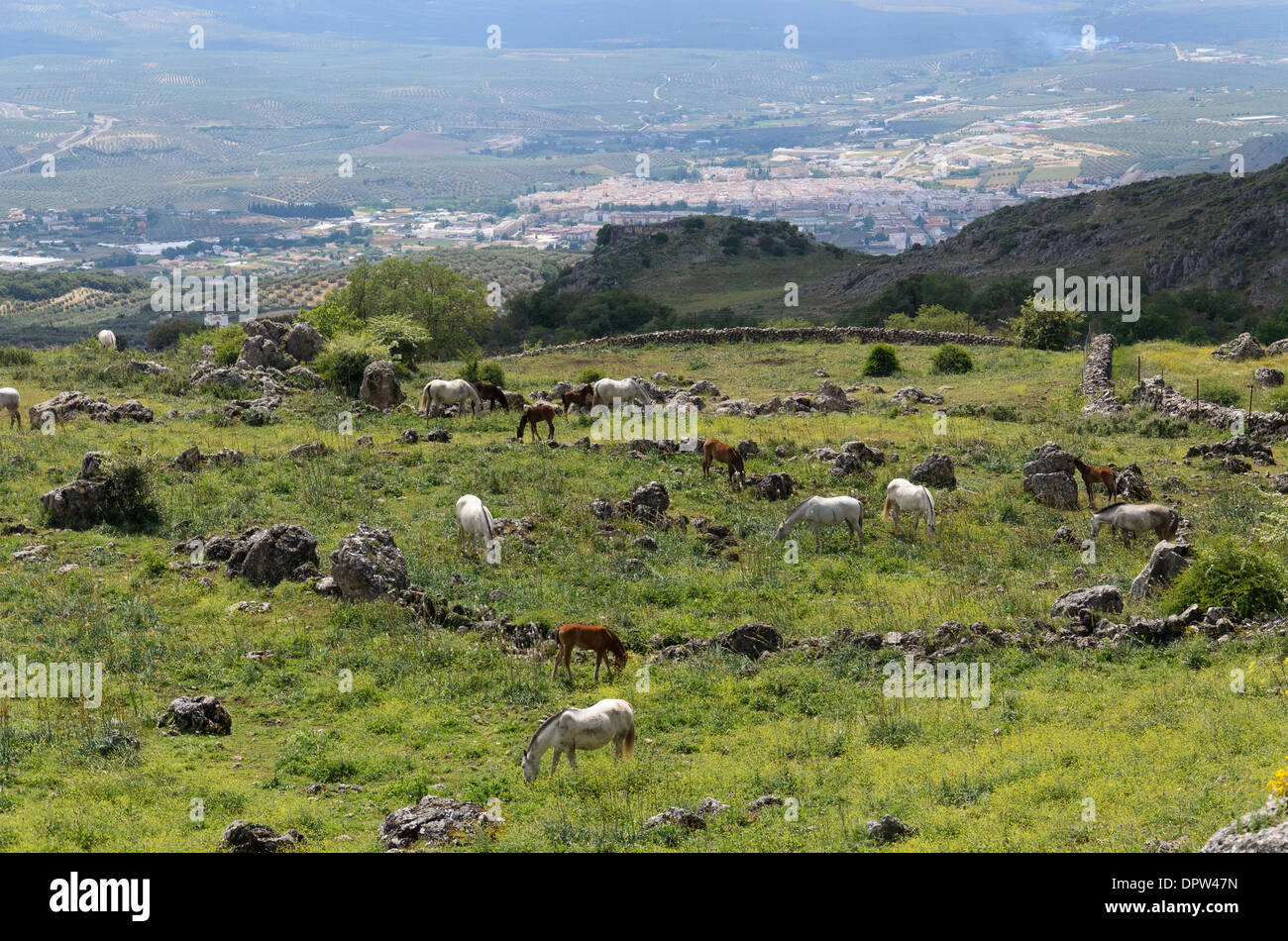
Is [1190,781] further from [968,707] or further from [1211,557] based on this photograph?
[1211,557]

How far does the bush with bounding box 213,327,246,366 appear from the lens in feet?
152

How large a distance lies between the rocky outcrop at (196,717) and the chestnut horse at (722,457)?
51.5ft

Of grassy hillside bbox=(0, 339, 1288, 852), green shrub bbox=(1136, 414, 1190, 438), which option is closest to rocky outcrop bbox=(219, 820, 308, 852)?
grassy hillside bbox=(0, 339, 1288, 852)

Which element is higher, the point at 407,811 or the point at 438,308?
the point at 438,308

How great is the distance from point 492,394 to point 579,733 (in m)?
24.6

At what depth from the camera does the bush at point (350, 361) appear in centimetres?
4144

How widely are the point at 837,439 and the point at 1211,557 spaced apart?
1543 cm

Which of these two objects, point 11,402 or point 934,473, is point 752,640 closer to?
point 934,473

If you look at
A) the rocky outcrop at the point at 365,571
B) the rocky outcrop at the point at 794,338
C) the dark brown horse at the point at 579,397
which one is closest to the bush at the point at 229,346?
the rocky outcrop at the point at 794,338

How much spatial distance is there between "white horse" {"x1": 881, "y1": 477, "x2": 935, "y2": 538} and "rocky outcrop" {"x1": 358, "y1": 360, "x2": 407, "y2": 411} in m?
18.7

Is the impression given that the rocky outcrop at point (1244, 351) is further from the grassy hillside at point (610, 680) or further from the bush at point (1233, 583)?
the bush at point (1233, 583)

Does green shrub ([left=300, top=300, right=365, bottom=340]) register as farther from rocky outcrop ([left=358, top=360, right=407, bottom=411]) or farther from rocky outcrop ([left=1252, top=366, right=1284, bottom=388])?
rocky outcrop ([left=1252, top=366, right=1284, bottom=388])
